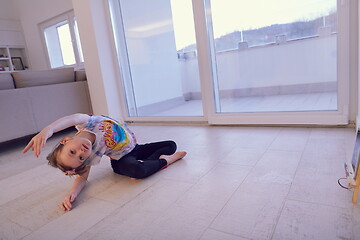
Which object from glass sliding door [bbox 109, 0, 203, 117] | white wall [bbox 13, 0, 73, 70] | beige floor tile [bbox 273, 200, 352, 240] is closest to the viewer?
beige floor tile [bbox 273, 200, 352, 240]

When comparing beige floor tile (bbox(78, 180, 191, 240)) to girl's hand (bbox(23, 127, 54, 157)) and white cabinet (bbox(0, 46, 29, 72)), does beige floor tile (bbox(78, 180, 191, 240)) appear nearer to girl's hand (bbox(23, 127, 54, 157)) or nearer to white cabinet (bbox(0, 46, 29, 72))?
girl's hand (bbox(23, 127, 54, 157))

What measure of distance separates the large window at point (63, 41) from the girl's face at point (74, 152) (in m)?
3.57

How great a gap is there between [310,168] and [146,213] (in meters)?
0.85

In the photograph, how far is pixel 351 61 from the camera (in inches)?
70.3

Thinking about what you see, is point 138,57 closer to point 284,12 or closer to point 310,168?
point 284,12

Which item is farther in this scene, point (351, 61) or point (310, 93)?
point (310, 93)

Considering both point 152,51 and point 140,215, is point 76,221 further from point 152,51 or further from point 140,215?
point 152,51

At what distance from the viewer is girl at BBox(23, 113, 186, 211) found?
44.8 inches

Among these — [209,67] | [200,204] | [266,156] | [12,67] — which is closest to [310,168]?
[266,156]

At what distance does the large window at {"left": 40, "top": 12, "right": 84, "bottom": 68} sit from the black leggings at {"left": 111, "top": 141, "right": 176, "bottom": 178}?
333 centimetres

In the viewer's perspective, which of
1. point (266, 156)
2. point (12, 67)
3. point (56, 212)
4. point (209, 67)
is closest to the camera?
point (56, 212)

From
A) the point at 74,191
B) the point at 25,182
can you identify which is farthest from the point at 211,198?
the point at 25,182

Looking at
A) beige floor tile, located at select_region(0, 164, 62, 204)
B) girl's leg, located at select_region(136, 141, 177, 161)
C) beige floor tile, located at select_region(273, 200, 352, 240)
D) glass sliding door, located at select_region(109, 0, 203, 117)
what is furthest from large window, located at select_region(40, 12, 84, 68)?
beige floor tile, located at select_region(273, 200, 352, 240)

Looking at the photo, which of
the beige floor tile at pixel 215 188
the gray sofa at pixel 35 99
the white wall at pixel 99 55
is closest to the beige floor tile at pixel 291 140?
the beige floor tile at pixel 215 188
